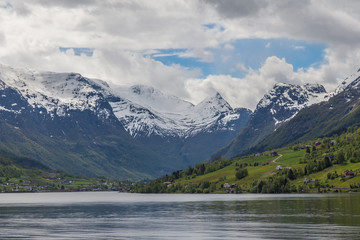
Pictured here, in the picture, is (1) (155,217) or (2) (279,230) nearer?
(2) (279,230)

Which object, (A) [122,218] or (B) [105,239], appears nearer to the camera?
(B) [105,239]

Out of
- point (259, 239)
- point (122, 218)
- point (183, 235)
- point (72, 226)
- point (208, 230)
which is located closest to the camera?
point (259, 239)

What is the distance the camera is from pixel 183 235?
4461 inches

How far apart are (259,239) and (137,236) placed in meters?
24.2

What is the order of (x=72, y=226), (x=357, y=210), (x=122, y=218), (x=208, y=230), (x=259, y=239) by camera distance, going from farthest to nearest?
(x=122, y=218) → (x=357, y=210) → (x=72, y=226) → (x=208, y=230) → (x=259, y=239)

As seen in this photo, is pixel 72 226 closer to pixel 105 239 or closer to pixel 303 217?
pixel 105 239

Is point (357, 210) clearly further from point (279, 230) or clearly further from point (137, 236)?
point (137, 236)

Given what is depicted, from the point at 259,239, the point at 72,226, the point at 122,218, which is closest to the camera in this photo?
the point at 259,239

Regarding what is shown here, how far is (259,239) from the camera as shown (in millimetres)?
103875


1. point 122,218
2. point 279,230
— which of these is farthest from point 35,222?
point 279,230

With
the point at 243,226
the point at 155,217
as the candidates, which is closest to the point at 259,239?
the point at 243,226

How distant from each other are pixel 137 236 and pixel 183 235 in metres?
8.79

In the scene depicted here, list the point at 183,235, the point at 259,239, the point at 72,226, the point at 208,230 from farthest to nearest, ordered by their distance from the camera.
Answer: the point at 72,226 < the point at 208,230 < the point at 183,235 < the point at 259,239

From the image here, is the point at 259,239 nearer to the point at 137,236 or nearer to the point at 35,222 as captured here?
the point at 137,236
